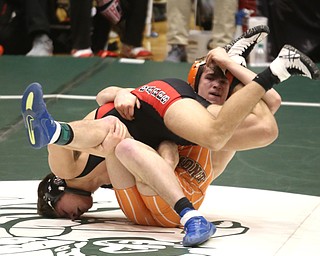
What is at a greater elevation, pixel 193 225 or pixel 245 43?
pixel 245 43

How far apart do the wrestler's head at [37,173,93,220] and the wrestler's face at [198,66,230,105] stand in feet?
2.50

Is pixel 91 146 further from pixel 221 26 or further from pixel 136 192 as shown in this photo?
pixel 221 26

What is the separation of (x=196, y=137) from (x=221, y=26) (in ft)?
15.0

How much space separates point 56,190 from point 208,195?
94 centimetres

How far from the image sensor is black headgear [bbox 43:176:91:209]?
177 inches

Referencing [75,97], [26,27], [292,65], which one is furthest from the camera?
[26,27]

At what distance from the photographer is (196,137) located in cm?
425

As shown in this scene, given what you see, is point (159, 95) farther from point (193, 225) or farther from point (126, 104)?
point (193, 225)

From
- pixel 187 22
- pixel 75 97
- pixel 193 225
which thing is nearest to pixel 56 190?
pixel 193 225

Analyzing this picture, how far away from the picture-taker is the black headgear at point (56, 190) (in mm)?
4484

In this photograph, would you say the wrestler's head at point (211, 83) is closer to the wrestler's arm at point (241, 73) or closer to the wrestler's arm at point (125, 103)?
the wrestler's arm at point (241, 73)

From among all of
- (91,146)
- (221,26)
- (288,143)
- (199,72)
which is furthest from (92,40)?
(91,146)

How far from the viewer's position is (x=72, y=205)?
4.52 m

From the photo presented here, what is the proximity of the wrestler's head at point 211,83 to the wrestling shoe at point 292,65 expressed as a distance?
553mm
